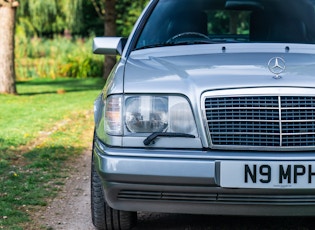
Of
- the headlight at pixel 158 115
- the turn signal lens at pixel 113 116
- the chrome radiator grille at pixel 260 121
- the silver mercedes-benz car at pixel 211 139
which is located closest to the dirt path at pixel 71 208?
the silver mercedes-benz car at pixel 211 139

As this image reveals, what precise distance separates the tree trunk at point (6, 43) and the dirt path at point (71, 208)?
1006 cm

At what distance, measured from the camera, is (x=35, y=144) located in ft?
30.4

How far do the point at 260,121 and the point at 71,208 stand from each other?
6.70 feet

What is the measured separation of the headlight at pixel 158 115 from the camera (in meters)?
4.23

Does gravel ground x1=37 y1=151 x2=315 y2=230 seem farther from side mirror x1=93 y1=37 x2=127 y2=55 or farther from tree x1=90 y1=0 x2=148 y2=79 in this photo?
tree x1=90 y1=0 x2=148 y2=79

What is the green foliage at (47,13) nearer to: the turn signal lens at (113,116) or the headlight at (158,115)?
the turn signal lens at (113,116)

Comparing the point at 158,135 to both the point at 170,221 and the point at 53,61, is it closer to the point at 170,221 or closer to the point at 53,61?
the point at 170,221

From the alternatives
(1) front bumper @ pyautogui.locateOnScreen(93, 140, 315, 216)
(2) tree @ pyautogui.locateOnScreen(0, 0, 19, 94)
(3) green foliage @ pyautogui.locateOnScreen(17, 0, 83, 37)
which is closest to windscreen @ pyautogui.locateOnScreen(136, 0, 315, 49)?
(1) front bumper @ pyautogui.locateOnScreen(93, 140, 315, 216)

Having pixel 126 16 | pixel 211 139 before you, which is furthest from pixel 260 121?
pixel 126 16

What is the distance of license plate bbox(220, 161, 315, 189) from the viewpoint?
13.3ft

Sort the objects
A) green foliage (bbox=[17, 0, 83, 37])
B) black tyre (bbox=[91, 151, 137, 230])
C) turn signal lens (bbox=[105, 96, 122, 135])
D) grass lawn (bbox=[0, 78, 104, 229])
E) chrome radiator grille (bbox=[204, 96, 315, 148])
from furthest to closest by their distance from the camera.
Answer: green foliage (bbox=[17, 0, 83, 37]) → grass lawn (bbox=[0, 78, 104, 229]) → black tyre (bbox=[91, 151, 137, 230]) → turn signal lens (bbox=[105, 96, 122, 135]) → chrome radiator grille (bbox=[204, 96, 315, 148])

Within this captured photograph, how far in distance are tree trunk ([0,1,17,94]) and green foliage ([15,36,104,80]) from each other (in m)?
8.16

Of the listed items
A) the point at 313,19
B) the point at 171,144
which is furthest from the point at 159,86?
the point at 313,19

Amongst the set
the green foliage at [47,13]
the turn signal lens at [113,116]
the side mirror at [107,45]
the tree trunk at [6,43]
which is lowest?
the green foliage at [47,13]
